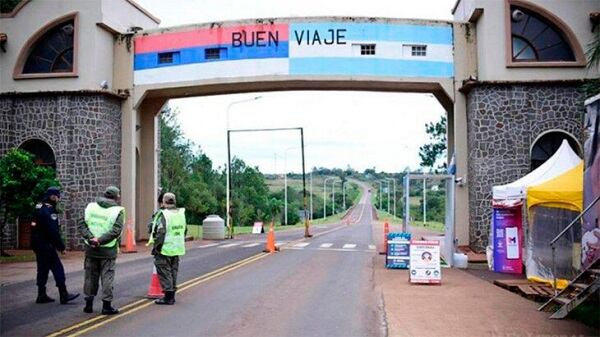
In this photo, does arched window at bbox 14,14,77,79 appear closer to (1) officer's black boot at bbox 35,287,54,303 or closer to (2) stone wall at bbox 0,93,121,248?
(2) stone wall at bbox 0,93,121,248

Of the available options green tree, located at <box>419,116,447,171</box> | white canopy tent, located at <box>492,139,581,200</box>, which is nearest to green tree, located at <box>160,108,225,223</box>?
green tree, located at <box>419,116,447,171</box>

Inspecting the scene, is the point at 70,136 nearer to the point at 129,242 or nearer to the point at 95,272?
the point at 129,242

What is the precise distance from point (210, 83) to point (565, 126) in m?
14.1

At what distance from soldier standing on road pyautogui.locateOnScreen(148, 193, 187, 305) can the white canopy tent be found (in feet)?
32.5

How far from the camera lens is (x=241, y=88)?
28984 millimetres

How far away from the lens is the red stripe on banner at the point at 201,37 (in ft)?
90.3

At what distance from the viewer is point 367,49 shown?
27.1 meters

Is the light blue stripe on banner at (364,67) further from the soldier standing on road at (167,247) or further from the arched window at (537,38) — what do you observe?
the soldier standing on road at (167,247)

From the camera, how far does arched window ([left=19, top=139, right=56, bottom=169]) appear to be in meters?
27.1

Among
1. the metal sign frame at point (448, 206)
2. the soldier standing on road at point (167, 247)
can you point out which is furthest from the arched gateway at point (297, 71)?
the soldier standing on road at point (167, 247)

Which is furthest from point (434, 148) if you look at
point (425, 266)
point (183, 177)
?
point (425, 266)

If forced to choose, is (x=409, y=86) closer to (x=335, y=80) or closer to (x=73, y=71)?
(x=335, y=80)

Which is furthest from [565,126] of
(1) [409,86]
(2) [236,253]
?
(2) [236,253]

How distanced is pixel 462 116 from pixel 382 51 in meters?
4.15
